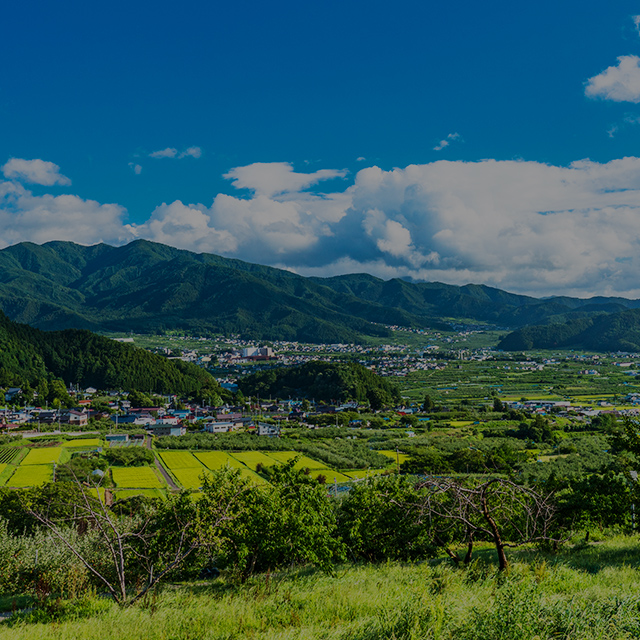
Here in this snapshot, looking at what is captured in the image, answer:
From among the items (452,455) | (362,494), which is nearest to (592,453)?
(452,455)

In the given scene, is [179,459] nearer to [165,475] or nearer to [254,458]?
[254,458]

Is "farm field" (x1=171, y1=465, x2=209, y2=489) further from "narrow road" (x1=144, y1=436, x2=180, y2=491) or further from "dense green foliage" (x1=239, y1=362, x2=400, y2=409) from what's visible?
"dense green foliage" (x1=239, y1=362, x2=400, y2=409)

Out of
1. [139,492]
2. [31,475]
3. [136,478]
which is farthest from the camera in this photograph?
[136,478]

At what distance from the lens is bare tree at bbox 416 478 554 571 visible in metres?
6.16

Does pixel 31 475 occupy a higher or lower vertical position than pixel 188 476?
higher

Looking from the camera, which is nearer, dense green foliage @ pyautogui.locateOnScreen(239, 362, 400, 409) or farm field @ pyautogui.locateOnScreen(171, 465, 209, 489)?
farm field @ pyautogui.locateOnScreen(171, 465, 209, 489)

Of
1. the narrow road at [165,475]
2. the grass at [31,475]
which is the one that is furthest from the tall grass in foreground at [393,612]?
the grass at [31,475]

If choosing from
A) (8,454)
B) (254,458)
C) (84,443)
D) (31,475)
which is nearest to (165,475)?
(254,458)

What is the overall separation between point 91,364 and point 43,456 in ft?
182

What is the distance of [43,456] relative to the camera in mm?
39281

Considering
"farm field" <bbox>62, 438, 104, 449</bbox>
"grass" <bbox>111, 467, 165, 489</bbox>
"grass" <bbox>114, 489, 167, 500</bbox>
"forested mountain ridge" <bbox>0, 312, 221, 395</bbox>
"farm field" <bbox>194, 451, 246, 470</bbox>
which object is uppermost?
"forested mountain ridge" <bbox>0, 312, 221, 395</bbox>

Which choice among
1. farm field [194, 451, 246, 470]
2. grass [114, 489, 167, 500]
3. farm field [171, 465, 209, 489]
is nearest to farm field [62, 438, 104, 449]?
farm field [194, 451, 246, 470]

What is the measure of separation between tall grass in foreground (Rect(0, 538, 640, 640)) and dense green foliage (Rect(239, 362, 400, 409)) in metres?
69.7

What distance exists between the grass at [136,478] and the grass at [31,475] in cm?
409
